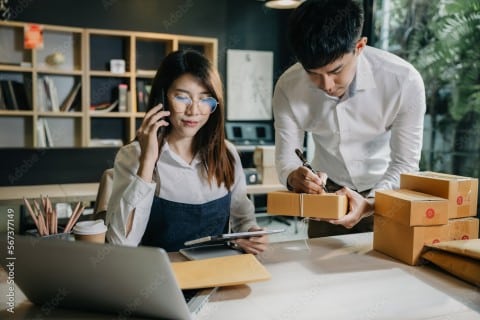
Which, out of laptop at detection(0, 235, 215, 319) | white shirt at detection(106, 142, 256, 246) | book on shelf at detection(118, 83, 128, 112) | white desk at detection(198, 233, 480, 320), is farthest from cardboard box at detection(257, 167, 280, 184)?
laptop at detection(0, 235, 215, 319)

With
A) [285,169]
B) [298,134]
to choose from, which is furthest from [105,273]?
[298,134]

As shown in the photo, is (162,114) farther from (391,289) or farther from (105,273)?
(391,289)

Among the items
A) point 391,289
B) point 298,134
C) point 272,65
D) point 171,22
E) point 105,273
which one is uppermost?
point 171,22

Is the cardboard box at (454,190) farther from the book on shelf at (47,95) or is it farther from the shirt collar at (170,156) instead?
the book on shelf at (47,95)

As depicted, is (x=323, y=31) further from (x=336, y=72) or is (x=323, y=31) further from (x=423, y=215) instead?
(x=423, y=215)

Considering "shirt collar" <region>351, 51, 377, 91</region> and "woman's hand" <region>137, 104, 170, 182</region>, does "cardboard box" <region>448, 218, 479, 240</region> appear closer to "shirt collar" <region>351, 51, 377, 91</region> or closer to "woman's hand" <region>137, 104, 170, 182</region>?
"shirt collar" <region>351, 51, 377, 91</region>

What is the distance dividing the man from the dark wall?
3.25 m

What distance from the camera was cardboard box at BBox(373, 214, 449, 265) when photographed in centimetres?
128

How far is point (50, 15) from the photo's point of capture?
432 cm

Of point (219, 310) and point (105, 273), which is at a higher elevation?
point (105, 273)

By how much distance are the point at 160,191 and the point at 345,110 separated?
786 millimetres

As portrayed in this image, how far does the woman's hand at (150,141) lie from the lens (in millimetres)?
1468

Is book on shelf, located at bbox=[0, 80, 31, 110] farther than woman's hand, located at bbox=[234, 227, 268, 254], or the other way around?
book on shelf, located at bbox=[0, 80, 31, 110]

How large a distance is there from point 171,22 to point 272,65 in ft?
4.54
